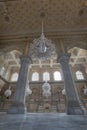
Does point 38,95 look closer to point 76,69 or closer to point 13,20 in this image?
point 76,69

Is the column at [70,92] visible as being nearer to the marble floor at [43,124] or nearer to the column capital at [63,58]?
the column capital at [63,58]

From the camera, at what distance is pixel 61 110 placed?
12.1 meters

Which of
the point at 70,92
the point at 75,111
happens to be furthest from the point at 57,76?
the point at 75,111

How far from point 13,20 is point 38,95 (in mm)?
8864

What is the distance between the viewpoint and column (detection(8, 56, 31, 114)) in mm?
5582

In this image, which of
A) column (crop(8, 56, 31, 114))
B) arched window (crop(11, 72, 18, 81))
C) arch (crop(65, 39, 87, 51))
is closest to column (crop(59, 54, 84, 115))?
arch (crop(65, 39, 87, 51))

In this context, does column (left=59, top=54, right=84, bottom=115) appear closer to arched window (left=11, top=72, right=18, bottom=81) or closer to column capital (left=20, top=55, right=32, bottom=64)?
column capital (left=20, top=55, right=32, bottom=64)

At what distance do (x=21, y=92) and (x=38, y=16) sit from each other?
6747 millimetres

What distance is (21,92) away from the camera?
6.48m

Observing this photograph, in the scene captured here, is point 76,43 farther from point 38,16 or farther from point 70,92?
point 70,92

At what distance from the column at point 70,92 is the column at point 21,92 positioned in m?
2.38

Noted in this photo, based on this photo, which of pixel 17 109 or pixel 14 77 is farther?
pixel 14 77

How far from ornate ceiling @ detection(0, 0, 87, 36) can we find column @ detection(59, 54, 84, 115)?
12.0 ft

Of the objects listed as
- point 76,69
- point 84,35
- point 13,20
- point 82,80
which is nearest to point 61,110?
point 82,80
